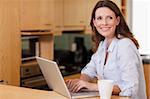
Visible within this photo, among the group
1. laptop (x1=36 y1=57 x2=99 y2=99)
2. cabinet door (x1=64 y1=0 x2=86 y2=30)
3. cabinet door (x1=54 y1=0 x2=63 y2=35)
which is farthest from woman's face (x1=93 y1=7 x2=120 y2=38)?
cabinet door (x1=64 y1=0 x2=86 y2=30)

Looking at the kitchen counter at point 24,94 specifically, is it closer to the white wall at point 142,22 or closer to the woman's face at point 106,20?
the woman's face at point 106,20

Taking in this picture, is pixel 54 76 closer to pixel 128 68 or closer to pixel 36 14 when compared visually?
pixel 128 68

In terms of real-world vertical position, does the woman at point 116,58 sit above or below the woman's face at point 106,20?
below

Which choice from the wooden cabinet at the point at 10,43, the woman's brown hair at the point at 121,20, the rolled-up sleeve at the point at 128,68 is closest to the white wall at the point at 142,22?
the wooden cabinet at the point at 10,43

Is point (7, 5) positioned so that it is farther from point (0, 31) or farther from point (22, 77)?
point (22, 77)

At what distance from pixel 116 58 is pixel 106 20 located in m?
0.25

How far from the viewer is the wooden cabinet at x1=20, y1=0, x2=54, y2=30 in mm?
3109

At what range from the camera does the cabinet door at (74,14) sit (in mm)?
4043

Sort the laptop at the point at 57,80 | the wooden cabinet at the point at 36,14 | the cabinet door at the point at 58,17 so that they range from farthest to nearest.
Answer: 1. the cabinet door at the point at 58,17
2. the wooden cabinet at the point at 36,14
3. the laptop at the point at 57,80

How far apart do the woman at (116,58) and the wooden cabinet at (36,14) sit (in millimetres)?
1184

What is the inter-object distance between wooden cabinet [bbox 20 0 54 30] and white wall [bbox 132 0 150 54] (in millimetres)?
1646

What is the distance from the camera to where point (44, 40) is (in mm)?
3797

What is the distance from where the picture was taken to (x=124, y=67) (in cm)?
183

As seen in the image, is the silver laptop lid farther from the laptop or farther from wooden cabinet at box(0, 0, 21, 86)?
wooden cabinet at box(0, 0, 21, 86)
